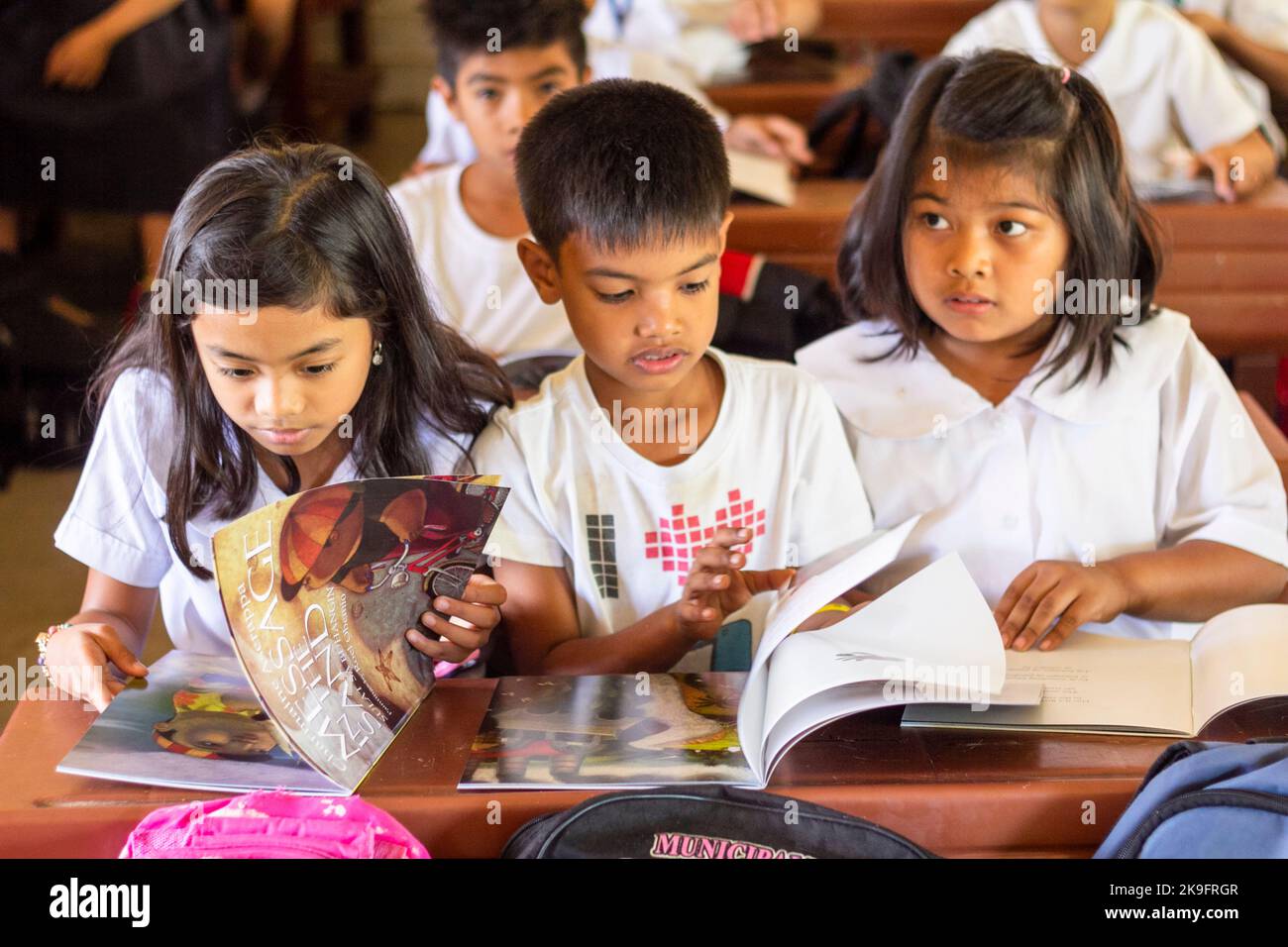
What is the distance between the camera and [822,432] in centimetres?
139

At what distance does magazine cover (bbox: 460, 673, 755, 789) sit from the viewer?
1010 mm

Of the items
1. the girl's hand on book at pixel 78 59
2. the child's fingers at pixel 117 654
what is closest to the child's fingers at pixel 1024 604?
the child's fingers at pixel 117 654

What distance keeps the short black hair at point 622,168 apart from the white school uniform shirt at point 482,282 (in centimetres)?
67

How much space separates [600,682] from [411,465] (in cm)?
31

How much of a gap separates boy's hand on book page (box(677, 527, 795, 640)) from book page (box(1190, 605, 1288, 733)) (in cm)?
34

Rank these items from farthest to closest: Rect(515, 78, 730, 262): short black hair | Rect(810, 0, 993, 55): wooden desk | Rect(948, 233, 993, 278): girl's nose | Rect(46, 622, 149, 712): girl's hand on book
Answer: Rect(810, 0, 993, 55): wooden desk
Rect(948, 233, 993, 278): girl's nose
Rect(515, 78, 730, 262): short black hair
Rect(46, 622, 149, 712): girl's hand on book

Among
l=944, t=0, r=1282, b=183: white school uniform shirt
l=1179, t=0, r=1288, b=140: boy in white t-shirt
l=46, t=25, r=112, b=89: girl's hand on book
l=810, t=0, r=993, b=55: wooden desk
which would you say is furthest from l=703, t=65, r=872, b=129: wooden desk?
l=46, t=25, r=112, b=89: girl's hand on book

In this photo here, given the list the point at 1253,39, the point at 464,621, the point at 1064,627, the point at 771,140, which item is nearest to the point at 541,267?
the point at 464,621

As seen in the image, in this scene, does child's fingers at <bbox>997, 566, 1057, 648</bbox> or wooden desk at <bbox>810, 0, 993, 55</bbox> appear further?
wooden desk at <bbox>810, 0, 993, 55</bbox>

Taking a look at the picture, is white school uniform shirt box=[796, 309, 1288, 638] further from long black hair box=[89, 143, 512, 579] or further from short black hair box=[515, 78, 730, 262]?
long black hair box=[89, 143, 512, 579]

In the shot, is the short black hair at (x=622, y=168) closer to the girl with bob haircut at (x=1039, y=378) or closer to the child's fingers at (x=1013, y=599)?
the girl with bob haircut at (x=1039, y=378)

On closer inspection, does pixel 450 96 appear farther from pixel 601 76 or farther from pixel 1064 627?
pixel 1064 627
